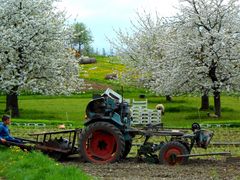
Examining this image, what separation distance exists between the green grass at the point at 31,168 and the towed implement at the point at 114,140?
3.09 ft

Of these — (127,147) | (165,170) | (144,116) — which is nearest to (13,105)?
(144,116)

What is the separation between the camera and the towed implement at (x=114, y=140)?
13453 mm

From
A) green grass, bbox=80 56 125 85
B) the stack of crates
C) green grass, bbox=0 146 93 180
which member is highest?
green grass, bbox=80 56 125 85

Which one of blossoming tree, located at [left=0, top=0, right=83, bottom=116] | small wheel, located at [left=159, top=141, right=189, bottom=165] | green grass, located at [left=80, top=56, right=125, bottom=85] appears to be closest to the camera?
small wheel, located at [left=159, top=141, right=189, bottom=165]

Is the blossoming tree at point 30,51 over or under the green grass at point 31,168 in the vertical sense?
over

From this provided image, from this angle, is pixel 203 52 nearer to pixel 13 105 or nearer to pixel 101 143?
pixel 13 105

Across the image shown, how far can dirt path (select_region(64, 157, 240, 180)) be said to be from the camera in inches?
443

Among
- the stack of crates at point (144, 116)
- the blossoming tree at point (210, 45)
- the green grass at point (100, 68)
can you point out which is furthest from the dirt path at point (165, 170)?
Result: the green grass at point (100, 68)

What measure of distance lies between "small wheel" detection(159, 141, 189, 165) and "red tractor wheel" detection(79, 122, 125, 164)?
3.34 feet

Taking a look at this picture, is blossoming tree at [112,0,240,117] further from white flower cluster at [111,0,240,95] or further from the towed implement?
the towed implement

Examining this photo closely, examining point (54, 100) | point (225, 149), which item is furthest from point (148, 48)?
point (225, 149)

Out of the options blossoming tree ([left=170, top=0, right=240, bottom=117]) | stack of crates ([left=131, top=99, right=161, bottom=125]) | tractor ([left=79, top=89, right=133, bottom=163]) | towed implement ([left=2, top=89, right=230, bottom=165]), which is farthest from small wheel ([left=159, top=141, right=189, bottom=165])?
blossoming tree ([left=170, top=0, right=240, bottom=117])

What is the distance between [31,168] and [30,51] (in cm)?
2145

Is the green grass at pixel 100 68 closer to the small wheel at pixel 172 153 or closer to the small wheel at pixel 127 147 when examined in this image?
the small wheel at pixel 127 147
